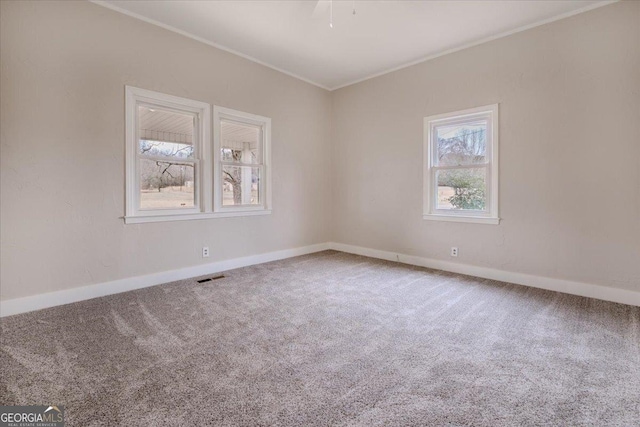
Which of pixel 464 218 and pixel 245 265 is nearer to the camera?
pixel 464 218

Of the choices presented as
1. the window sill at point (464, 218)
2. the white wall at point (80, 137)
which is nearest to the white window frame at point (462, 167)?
the window sill at point (464, 218)

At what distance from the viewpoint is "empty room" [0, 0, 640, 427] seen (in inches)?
64.6

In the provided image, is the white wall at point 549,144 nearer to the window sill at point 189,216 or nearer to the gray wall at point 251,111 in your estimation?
the gray wall at point 251,111

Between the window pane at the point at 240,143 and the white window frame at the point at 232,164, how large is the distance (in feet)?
0.21

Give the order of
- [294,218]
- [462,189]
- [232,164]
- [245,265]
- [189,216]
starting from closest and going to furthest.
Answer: [189,216] < [462,189] < [232,164] < [245,265] < [294,218]

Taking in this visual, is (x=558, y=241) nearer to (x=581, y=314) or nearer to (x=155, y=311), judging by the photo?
(x=581, y=314)

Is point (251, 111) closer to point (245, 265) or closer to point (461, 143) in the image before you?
point (245, 265)

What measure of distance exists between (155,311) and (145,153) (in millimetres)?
1764

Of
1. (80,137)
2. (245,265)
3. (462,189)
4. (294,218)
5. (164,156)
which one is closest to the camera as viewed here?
(80,137)

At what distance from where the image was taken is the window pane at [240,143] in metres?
4.09

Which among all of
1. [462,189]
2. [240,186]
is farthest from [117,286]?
[462,189]

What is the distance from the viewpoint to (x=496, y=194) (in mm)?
3611

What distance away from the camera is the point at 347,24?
3334 mm

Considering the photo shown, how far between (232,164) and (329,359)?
303 centimetres
